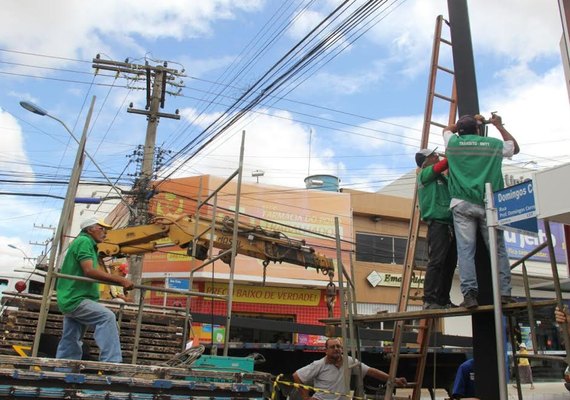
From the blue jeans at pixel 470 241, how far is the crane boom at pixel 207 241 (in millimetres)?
5698

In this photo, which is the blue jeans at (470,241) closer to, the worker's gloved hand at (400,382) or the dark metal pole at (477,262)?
the dark metal pole at (477,262)

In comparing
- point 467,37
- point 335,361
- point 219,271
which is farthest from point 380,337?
point 219,271

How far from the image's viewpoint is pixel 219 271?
20.0m

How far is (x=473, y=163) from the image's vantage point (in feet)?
16.9

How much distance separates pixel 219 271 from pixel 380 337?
11470 mm

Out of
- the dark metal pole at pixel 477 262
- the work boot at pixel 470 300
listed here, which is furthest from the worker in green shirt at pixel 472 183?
the dark metal pole at pixel 477 262

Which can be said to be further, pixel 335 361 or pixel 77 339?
pixel 335 361

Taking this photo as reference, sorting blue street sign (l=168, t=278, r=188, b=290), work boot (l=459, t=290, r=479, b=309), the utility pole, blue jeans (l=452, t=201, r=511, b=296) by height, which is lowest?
work boot (l=459, t=290, r=479, b=309)

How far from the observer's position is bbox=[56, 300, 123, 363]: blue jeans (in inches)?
196

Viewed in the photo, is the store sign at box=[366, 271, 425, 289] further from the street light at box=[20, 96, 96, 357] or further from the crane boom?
the street light at box=[20, 96, 96, 357]

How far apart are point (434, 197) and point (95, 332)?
367cm

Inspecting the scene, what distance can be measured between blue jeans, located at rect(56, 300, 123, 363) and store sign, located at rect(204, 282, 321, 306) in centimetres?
1475

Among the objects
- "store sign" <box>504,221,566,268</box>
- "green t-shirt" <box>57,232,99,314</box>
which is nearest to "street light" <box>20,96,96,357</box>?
"green t-shirt" <box>57,232,99,314</box>

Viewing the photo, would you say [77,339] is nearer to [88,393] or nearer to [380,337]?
[88,393]
